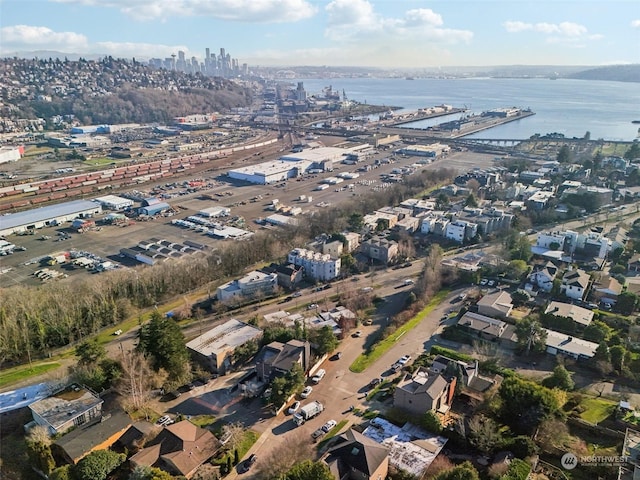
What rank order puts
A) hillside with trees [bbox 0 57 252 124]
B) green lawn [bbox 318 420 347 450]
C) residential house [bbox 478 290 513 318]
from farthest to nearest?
hillside with trees [bbox 0 57 252 124]
residential house [bbox 478 290 513 318]
green lawn [bbox 318 420 347 450]

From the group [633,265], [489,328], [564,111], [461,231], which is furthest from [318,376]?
[564,111]

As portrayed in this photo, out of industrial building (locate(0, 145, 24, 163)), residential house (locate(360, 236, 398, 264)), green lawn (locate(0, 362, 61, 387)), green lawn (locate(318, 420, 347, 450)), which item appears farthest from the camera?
industrial building (locate(0, 145, 24, 163))

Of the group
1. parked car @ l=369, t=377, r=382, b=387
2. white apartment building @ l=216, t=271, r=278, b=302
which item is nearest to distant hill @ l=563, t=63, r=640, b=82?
white apartment building @ l=216, t=271, r=278, b=302

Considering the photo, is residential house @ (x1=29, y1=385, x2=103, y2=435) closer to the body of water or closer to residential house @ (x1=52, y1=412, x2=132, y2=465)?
residential house @ (x1=52, y1=412, x2=132, y2=465)

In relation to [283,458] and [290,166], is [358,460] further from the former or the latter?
[290,166]

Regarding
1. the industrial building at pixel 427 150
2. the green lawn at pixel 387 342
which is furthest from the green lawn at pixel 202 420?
the industrial building at pixel 427 150

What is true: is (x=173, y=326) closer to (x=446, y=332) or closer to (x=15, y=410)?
(x=15, y=410)

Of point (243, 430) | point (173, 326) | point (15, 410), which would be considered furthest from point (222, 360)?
point (15, 410)
